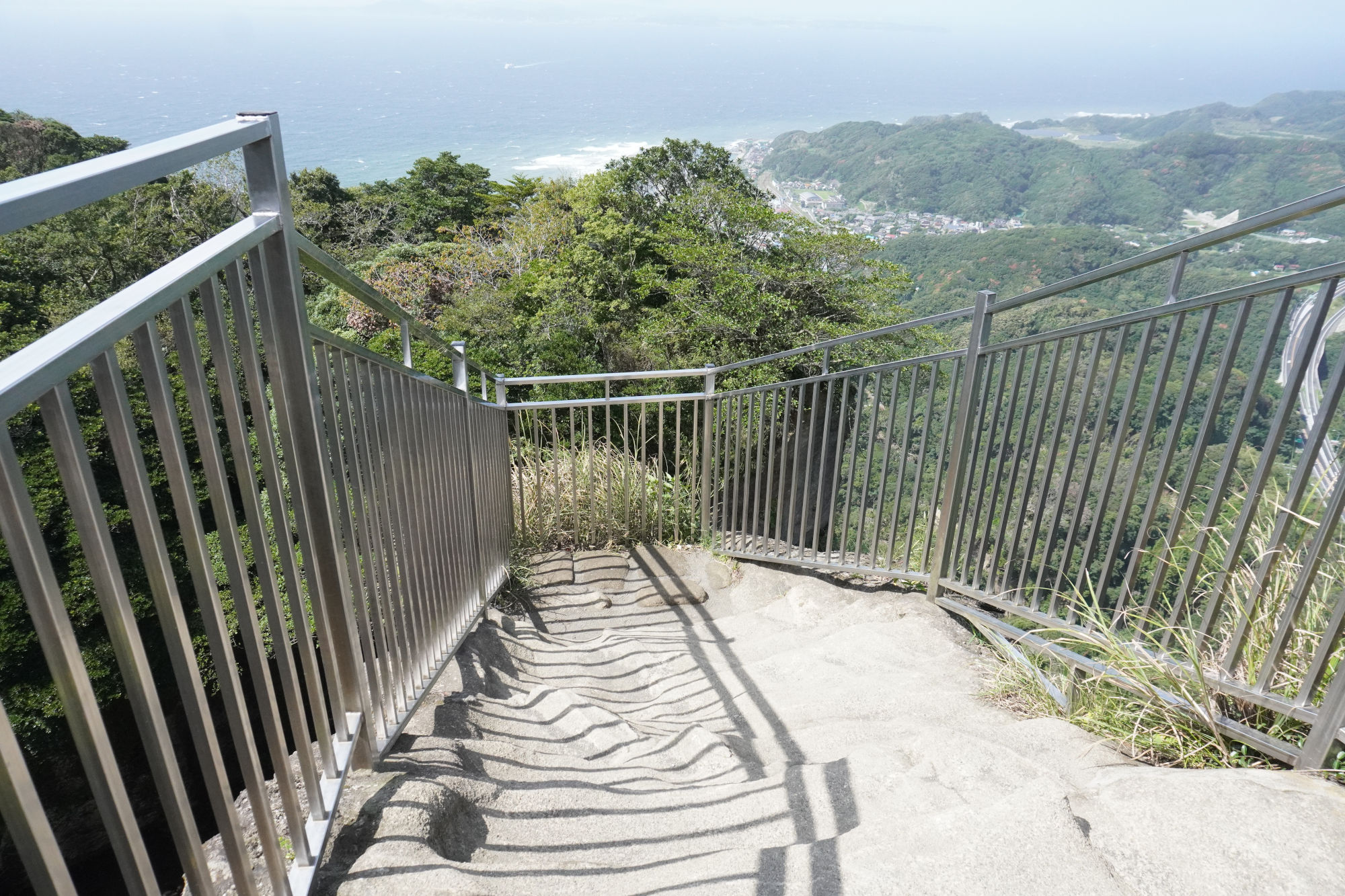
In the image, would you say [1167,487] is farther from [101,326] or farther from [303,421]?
[101,326]

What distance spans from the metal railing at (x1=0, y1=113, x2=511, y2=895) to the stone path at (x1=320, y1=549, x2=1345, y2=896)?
0.83ft

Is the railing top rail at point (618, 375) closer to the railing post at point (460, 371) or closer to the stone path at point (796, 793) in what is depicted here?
the railing post at point (460, 371)

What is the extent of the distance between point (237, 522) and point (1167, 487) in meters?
2.69

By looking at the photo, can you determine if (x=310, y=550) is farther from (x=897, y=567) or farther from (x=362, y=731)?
(x=897, y=567)

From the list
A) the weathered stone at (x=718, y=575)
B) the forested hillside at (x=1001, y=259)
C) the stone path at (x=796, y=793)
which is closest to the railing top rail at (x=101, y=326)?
the stone path at (x=796, y=793)

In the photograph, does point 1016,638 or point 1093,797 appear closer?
point 1093,797

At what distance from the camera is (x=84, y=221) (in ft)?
54.9

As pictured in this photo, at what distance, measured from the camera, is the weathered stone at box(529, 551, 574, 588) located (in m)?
4.67

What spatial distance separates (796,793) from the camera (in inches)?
85.2

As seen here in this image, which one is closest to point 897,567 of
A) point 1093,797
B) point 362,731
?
point 1093,797

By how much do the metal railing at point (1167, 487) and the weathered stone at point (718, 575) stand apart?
124 cm

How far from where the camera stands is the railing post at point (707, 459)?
5020mm

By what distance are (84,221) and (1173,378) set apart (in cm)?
2087

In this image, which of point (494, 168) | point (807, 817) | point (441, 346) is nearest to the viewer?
point (807, 817)
